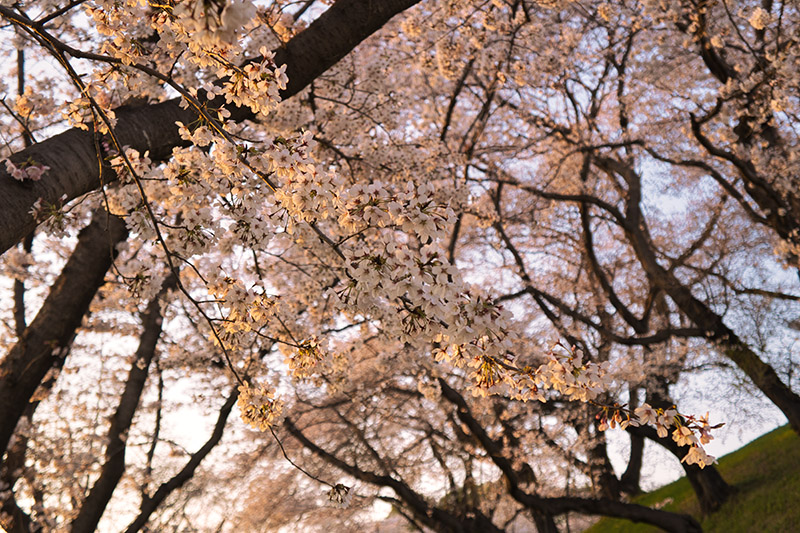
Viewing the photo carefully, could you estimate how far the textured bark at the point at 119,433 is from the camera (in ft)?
19.3

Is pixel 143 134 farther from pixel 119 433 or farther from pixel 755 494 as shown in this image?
pixel 755 494

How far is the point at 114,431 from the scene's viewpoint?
6414 mm

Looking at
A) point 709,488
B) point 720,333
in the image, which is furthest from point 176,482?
point 709,488

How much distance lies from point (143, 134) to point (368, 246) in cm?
161

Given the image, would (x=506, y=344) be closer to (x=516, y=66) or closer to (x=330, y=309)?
(x=330, y=309)

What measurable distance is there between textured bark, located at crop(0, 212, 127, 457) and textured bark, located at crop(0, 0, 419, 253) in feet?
6.43

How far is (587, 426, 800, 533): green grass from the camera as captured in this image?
363 inches

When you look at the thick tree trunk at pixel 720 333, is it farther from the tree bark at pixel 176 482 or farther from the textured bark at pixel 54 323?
the textured bark at pixel 54 323

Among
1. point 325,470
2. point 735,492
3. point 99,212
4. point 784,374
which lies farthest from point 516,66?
point 325,470

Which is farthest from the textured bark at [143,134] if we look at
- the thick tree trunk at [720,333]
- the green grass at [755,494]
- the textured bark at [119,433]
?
the green grass at [755,494]

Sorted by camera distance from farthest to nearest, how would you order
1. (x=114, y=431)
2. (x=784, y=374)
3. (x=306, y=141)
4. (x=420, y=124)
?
(x=420, y=124) < (x=784, y=374) < (x=114, y=431) < (x=306, y=141)

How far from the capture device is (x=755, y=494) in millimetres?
10203

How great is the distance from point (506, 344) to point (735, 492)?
442 inches

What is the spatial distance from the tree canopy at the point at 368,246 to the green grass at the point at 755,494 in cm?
58
